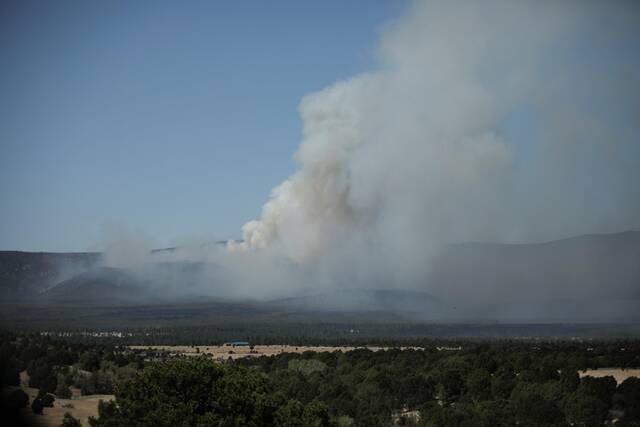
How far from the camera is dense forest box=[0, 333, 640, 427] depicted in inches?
1223

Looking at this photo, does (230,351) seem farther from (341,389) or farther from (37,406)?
(37,406)

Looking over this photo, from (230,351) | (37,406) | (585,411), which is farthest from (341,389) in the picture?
(230,351)

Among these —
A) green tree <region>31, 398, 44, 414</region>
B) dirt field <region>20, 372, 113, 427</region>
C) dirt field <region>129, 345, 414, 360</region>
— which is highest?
dirt field <region>129, 345, 414, 360</region>

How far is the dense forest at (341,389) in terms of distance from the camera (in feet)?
102

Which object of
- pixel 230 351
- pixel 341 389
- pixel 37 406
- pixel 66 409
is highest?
pixel 230 351

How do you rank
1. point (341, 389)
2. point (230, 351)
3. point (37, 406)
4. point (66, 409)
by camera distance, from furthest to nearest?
point (230, 351) < point (341, 389) < point (66, 409) < point (37, 406)

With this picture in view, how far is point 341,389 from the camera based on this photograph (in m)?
55.4

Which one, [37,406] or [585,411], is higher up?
[37,406]

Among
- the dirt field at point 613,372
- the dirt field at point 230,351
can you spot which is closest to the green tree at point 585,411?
the dirt field at point 613,372

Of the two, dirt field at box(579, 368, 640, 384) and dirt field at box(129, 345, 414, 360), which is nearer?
dirt field at box(579, 368, 640, 384)

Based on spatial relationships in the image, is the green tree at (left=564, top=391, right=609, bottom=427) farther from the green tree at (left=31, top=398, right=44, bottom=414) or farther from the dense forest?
the green tree at (left=31, top=398, right=44, bottom=414)

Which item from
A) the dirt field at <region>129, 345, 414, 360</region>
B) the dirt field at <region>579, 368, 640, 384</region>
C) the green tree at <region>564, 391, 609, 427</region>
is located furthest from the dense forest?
the dirt field at <region>129, 345, 414, 360</region>

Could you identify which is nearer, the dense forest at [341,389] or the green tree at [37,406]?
the dense forest at [341,389]

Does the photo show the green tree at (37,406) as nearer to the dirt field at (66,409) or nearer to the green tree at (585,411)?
the dirt field at (66,409)
